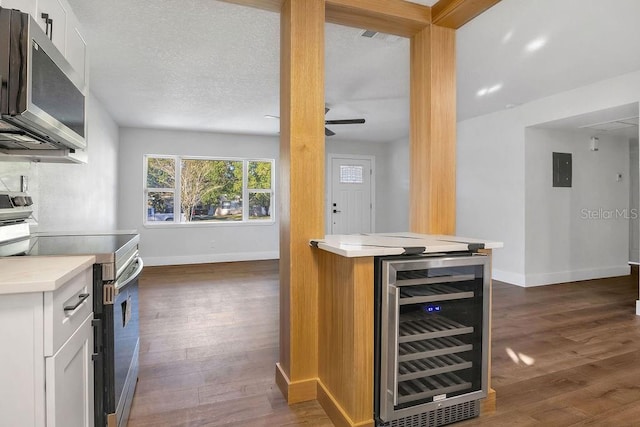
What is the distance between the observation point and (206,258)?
6.56 m

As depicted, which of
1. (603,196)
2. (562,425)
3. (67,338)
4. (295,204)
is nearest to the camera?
(67,338)

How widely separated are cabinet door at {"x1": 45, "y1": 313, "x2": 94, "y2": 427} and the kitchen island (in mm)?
1029

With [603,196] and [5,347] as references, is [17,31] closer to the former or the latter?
[5,347]

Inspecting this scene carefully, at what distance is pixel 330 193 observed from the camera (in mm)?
7414

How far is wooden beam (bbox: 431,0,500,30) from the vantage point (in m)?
2.05

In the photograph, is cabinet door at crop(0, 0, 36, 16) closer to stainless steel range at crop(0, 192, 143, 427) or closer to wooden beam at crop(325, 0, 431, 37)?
stainless steel range at crop(0, 192, 143, 427)

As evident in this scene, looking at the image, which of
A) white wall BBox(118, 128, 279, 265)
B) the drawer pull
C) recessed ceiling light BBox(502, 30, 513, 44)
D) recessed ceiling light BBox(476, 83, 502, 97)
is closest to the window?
white wall BBox(118, 128, 279, 265)

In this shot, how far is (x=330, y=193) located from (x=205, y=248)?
8.85ft

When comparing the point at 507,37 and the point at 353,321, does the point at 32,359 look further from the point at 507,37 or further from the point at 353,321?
the point at 507,37

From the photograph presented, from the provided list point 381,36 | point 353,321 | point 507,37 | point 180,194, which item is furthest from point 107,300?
point 180,194

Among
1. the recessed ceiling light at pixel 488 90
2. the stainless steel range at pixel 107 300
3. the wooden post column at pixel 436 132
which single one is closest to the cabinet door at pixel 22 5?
the stainless steel range at pixel 107 300

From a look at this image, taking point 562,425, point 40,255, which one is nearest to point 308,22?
point 40,255

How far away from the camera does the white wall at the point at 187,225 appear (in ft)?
20.0

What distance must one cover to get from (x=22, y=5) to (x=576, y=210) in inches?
243
